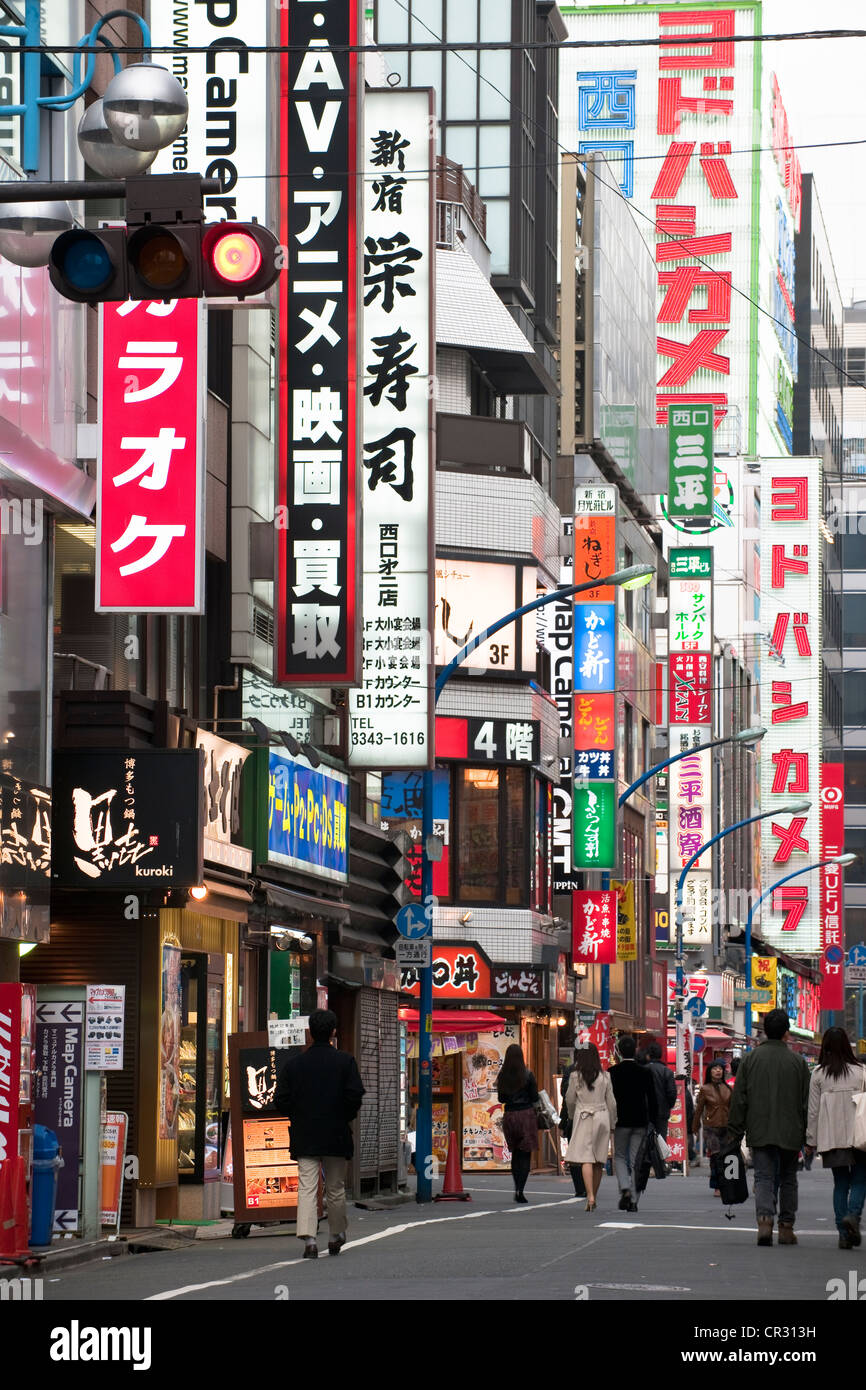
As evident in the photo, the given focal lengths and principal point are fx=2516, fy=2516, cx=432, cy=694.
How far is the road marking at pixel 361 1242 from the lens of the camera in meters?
15.3

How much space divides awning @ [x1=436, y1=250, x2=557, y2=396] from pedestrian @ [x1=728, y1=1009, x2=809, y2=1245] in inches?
1191

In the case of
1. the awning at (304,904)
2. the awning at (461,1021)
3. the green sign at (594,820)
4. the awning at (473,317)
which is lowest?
the awning at (461,1021)

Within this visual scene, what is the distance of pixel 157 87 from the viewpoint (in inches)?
535

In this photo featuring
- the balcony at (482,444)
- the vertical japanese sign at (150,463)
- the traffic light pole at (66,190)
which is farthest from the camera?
the balcony at (482,444)

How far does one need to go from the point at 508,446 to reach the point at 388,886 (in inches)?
642

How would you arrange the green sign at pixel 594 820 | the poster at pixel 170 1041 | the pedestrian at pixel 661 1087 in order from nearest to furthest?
the poster at pixel 170 1041 → the pedestrian at pixel 661 1087 → the green sign at pixel 594 820

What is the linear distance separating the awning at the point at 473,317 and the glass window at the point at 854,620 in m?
107

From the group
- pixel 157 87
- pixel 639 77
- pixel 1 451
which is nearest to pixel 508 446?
pixel 1 451

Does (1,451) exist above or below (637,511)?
below

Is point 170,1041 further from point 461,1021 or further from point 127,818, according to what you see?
point 461,1021

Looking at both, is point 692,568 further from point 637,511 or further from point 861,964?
point 861,964

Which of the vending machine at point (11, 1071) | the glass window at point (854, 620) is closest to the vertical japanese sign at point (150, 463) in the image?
the vending machine at point (11, 1071)

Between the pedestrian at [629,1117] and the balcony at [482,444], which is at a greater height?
the balcony at [482,444]

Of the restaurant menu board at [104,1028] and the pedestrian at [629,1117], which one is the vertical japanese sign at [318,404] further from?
the restaurant menu board at [104,1028]
